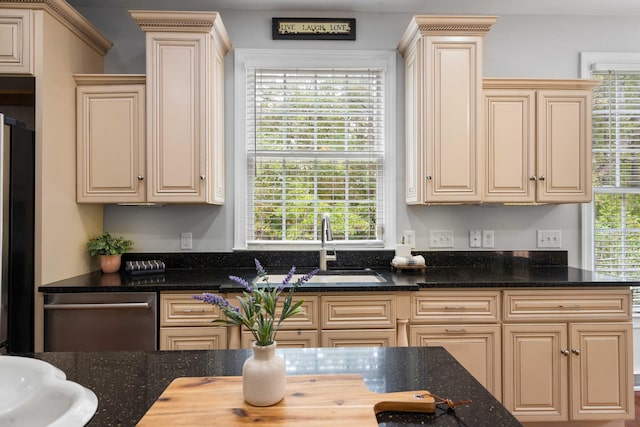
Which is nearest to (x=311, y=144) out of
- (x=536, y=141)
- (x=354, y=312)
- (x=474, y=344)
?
(x=354, y=312)

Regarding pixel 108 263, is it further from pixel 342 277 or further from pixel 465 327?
pixel 465 327

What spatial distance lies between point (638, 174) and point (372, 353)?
2.87 metres

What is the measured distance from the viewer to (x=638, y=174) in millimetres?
2936

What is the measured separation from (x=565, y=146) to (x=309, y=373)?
2425 mm

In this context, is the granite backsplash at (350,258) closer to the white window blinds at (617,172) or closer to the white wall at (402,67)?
the white wall at (402,67)

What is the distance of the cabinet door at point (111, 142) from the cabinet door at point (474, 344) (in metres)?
1.91

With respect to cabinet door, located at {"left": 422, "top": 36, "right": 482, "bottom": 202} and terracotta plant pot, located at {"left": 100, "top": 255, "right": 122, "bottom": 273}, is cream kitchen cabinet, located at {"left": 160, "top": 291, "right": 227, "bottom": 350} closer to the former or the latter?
terracotta plant pot, located at {"left": 100, "top": 255, "right": 122, "bottom": 273}

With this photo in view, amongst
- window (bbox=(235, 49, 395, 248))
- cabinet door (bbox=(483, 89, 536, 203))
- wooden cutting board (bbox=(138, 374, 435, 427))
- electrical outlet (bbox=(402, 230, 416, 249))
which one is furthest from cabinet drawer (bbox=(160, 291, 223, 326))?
cabinet door (bbox=(483, 89, 536, 203))

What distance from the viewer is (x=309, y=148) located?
2.92m

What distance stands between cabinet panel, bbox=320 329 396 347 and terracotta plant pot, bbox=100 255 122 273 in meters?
1.45

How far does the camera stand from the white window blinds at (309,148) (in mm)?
2898

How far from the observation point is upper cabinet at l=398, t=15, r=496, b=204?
Result: 8.27 ft

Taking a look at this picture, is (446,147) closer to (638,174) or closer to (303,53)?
(303,53)

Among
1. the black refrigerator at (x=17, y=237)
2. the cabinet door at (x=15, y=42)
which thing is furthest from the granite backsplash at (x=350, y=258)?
the cabinet door at (x=15, y=42)
